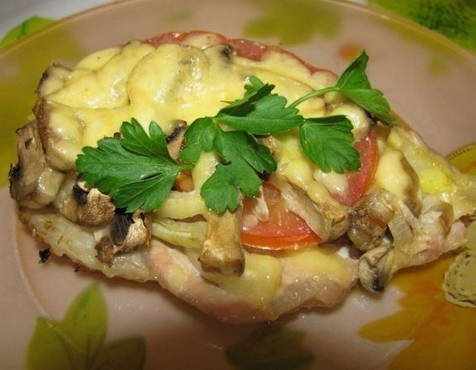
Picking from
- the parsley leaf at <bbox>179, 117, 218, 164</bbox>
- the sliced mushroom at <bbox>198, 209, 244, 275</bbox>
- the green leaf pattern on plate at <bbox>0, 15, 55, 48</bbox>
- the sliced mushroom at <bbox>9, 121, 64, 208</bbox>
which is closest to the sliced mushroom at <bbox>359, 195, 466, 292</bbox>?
the sliced mushroom at <bbox>198, 209, 244, 275</bbox>

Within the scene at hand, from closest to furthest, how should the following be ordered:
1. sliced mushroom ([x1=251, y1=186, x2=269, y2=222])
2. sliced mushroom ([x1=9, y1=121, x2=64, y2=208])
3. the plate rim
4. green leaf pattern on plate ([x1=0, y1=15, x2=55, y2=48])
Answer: sliced mushroom ([x1=251, y1=186, x2=269, y2=222]), sliced mushroom ([x1=9, y1=121, x2=64, y2=208]), the plate rim, green leaf pattern on plate ([x1=0, y1=15, x2=55, y2=48])

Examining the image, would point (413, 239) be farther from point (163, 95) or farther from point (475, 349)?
point (163, 95)

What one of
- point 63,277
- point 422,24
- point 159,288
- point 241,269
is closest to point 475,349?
point 241,269

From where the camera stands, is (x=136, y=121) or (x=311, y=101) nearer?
(x=136, y=121)

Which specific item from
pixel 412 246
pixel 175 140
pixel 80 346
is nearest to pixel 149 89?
pixel 175 140

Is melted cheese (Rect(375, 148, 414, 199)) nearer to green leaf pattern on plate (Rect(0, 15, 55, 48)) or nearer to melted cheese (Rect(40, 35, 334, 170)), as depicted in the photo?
melted cheese (Rect(40, 35, 334, 170))

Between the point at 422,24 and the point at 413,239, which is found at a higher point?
the point at 422,24

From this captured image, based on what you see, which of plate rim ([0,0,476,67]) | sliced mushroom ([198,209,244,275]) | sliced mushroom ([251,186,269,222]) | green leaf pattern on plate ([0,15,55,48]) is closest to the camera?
sliced mushroom ([198,209,244,275])
